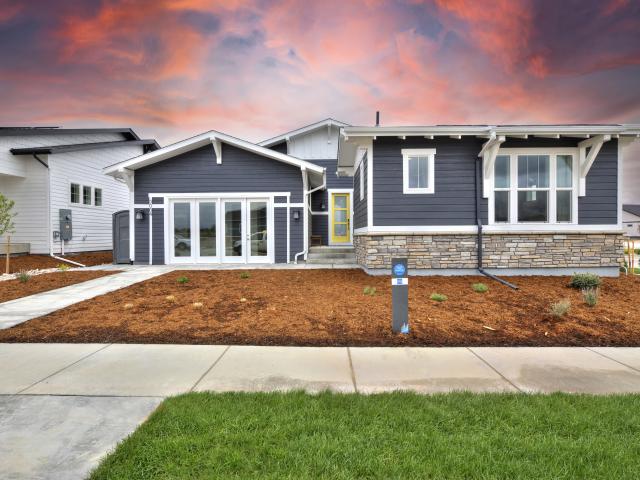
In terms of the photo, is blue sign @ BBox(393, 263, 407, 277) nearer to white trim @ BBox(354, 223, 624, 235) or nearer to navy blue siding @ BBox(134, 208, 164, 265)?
white trim @ BBox(354, 223, 624, 235)

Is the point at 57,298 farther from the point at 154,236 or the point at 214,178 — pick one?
the point at 214,178

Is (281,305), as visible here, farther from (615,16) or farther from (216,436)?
(615,16)

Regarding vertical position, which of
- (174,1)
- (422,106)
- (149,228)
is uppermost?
(174,1)

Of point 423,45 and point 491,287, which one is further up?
point 423,45

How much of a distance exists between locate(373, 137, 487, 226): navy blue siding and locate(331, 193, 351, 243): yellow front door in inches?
236

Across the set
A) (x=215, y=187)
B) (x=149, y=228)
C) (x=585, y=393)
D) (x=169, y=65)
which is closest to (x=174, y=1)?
(x=169, y=65)

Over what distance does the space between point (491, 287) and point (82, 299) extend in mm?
8191

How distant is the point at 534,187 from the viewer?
27.4 feet

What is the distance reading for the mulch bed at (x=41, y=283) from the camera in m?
6.54

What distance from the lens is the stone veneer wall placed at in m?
8.23

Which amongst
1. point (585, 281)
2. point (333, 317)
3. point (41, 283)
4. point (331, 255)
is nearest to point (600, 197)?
point (585, 281)

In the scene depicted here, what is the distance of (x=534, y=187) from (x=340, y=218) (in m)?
7.67

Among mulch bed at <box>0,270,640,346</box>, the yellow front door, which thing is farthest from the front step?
mulch bed at <box>0,270,640,346</box>

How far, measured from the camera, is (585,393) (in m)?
2.54
